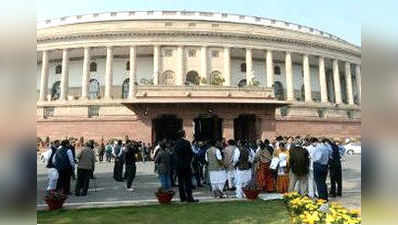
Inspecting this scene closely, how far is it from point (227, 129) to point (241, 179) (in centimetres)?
1450

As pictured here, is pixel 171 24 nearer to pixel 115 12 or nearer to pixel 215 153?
pixel 115 12

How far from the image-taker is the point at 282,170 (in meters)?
13.9

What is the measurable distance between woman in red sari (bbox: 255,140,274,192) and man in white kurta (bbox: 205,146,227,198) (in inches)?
66.9

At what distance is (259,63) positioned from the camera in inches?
2313

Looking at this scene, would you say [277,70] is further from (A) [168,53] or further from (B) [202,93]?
(B) [202,93]

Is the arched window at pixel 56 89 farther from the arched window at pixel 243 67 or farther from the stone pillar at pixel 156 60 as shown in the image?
the arched window at pixel 243 67

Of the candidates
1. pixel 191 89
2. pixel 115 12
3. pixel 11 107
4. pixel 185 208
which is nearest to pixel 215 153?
pixel 185 208

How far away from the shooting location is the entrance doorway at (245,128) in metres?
28.8

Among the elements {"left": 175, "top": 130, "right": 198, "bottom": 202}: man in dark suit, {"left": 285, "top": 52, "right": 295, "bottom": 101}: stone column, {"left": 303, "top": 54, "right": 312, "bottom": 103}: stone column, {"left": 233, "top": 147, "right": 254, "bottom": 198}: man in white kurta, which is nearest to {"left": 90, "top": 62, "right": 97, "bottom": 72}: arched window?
{"left": 285, "top": 52, "right": 295, "bottom": 101}: stone column

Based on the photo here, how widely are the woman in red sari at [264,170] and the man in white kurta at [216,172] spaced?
5.58ft

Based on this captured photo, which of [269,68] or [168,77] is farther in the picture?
[269,68]

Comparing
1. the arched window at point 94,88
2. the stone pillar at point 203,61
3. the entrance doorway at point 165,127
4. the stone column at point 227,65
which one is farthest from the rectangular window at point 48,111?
the entrance doorway at point 165,127

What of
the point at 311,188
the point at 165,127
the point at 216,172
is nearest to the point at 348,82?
the point at 165,127

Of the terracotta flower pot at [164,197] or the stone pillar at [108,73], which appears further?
the stone pillar at [108,73]
